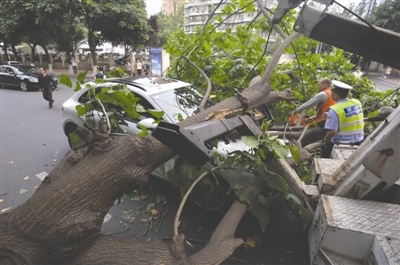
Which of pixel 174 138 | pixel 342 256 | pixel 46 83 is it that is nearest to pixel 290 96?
pixel 342 256

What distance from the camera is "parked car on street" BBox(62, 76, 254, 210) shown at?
10.4ft

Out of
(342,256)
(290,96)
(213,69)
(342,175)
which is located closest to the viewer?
(342,256)

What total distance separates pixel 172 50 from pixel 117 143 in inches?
146

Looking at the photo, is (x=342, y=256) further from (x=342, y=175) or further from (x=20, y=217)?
(x=20, y=217)

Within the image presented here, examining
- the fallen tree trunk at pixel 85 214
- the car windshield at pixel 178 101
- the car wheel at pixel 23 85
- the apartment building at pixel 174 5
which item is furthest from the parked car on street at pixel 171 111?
the apartment building at pixel 174 5

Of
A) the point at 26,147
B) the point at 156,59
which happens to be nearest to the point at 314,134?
the point at 26,147

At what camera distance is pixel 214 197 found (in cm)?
341

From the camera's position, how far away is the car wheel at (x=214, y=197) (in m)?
3.25

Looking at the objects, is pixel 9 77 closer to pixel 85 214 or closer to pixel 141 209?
pixel 141 209

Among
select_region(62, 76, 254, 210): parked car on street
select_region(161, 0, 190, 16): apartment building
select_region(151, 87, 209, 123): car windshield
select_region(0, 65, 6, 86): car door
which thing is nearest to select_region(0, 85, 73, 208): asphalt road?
select_region(62, 76, 254, 210): parked car on street

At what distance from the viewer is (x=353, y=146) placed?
140 inches

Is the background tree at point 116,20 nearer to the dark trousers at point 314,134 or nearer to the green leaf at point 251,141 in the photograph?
the dark trousers at point 314,134

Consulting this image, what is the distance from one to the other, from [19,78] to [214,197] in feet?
51.4

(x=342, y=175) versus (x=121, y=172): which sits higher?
(x=121, y=172)
